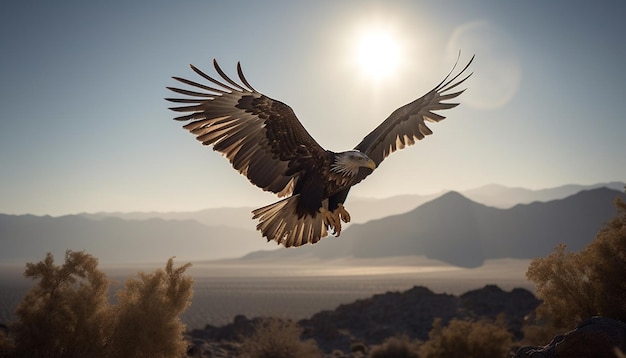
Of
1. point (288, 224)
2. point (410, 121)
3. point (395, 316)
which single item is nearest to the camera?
point (288, 224)

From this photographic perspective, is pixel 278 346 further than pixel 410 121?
Yes

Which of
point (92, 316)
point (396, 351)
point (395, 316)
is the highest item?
point (92, 316)

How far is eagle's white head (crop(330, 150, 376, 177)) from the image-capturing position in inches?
257

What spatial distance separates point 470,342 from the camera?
23.7 metres

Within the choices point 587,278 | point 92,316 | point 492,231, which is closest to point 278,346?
point 92,316

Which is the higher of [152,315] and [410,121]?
[410,121]

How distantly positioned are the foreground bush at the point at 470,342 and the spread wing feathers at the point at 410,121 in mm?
17515

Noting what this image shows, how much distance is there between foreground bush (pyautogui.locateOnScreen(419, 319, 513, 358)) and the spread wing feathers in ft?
57.5

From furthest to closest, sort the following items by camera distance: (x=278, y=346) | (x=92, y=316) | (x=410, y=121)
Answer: (x=278, y=346), (x=92, y=316), (x=410, y=121)

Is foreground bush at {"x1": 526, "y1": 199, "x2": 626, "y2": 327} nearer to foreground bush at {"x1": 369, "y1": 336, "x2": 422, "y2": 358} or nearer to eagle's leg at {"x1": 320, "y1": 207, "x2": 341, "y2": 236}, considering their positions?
eagle's leg at {"x1": 320, "y1": 207, "x2": 341, "y2": 236}

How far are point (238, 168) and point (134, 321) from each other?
10311 millimetres

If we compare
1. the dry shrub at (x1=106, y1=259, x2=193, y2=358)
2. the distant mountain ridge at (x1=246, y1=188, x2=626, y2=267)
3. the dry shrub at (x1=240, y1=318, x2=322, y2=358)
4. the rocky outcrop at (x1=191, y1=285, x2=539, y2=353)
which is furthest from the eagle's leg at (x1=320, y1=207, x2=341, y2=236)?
the distant mountain ridge at (x1=246, y1=188, x2=626, y2=267)

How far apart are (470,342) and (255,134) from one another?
66.6ft

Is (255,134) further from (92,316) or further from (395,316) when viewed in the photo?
(395,316)
